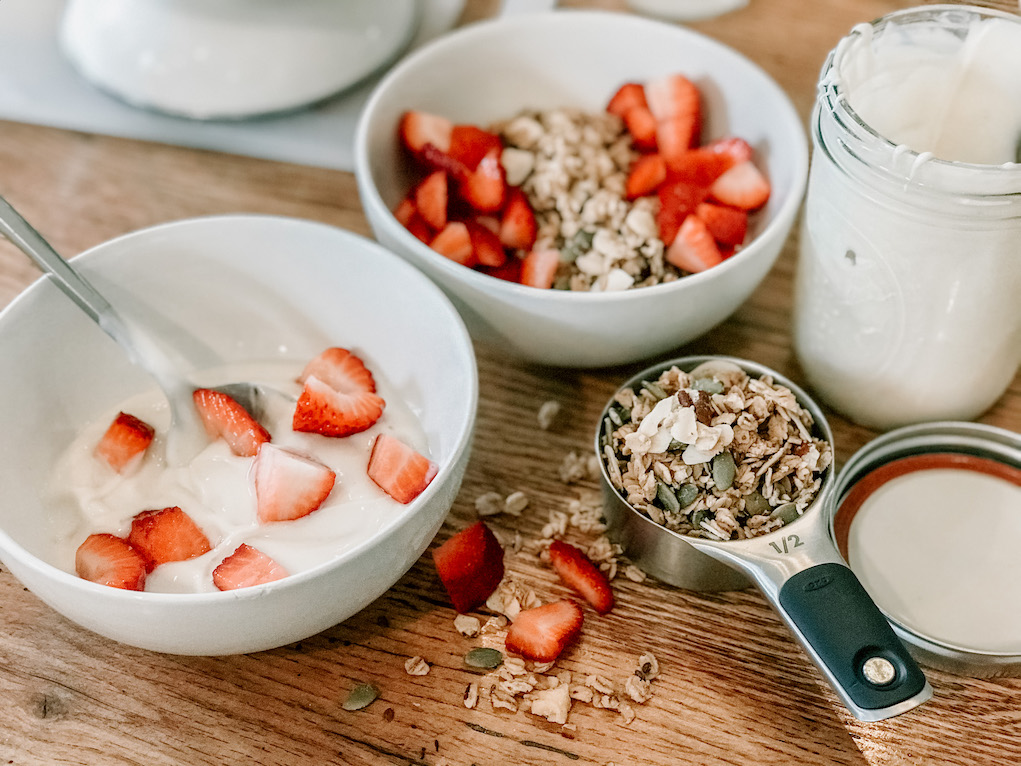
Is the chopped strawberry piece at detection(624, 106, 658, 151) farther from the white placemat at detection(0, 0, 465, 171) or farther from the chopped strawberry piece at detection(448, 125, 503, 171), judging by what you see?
the white placemat at detection(0, 0, 465, 171)

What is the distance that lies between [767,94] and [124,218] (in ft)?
2.44

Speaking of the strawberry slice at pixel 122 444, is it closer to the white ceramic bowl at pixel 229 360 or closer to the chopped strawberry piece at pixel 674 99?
the white ceramic bowl at pixel 229 360

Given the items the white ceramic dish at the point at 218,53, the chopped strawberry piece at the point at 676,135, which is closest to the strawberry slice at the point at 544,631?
the chopped strawberry piece at the point at 676,135

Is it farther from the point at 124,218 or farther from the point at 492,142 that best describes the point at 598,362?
the point at 124,218

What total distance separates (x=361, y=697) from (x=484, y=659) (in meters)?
0.10

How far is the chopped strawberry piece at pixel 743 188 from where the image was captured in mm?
947

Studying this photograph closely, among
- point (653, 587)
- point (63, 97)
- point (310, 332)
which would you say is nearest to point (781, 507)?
point (653, 587)

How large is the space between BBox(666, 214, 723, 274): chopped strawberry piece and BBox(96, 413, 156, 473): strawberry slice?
0.52 meters

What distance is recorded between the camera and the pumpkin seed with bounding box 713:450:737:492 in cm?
72

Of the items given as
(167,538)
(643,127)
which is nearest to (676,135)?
(643,127)

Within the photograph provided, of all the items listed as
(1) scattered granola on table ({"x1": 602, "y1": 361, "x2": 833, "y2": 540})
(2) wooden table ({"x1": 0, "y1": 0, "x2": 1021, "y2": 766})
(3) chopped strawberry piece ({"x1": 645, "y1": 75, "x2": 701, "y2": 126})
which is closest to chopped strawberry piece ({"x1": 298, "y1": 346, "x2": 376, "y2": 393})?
(2) wooden table ({"x1": 0, "y1": 0, "x2": 1021, "y2": 766})

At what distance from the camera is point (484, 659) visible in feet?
2.39

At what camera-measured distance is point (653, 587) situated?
793 mm

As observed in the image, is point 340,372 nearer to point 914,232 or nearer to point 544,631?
point 544,631
